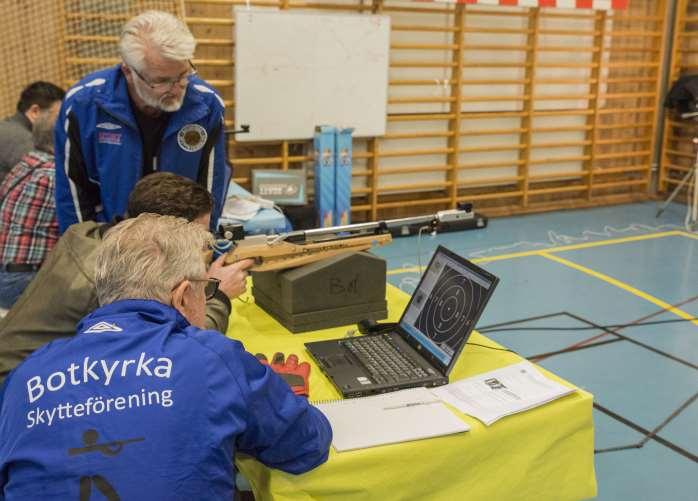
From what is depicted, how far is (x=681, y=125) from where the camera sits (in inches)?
320

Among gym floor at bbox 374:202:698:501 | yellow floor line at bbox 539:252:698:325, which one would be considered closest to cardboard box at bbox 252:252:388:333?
gym floor at bbox 374:202:698:501

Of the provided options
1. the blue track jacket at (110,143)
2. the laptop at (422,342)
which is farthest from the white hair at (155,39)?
the laptop at (422,342)

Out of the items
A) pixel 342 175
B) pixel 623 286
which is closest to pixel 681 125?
pixel 623 286

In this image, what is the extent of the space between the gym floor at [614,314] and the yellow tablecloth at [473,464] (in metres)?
0.94

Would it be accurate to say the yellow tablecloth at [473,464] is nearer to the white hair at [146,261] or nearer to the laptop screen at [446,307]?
the laptop screen at [446,307]

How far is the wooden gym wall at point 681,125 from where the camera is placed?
7.93 m

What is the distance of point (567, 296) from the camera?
4.77 meters

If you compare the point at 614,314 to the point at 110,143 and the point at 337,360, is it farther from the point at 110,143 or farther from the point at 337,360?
the point at 110,143

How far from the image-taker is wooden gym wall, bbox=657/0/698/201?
26.0ft

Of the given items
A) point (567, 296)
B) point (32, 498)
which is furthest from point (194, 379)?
point (567, 296)

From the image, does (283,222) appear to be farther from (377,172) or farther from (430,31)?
(430,31)

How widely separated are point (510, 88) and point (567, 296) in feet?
10.6

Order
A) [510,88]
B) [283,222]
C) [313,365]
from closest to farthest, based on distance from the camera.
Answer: [313,365] → [283,222] → [510,88]

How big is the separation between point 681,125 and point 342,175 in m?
4.51
